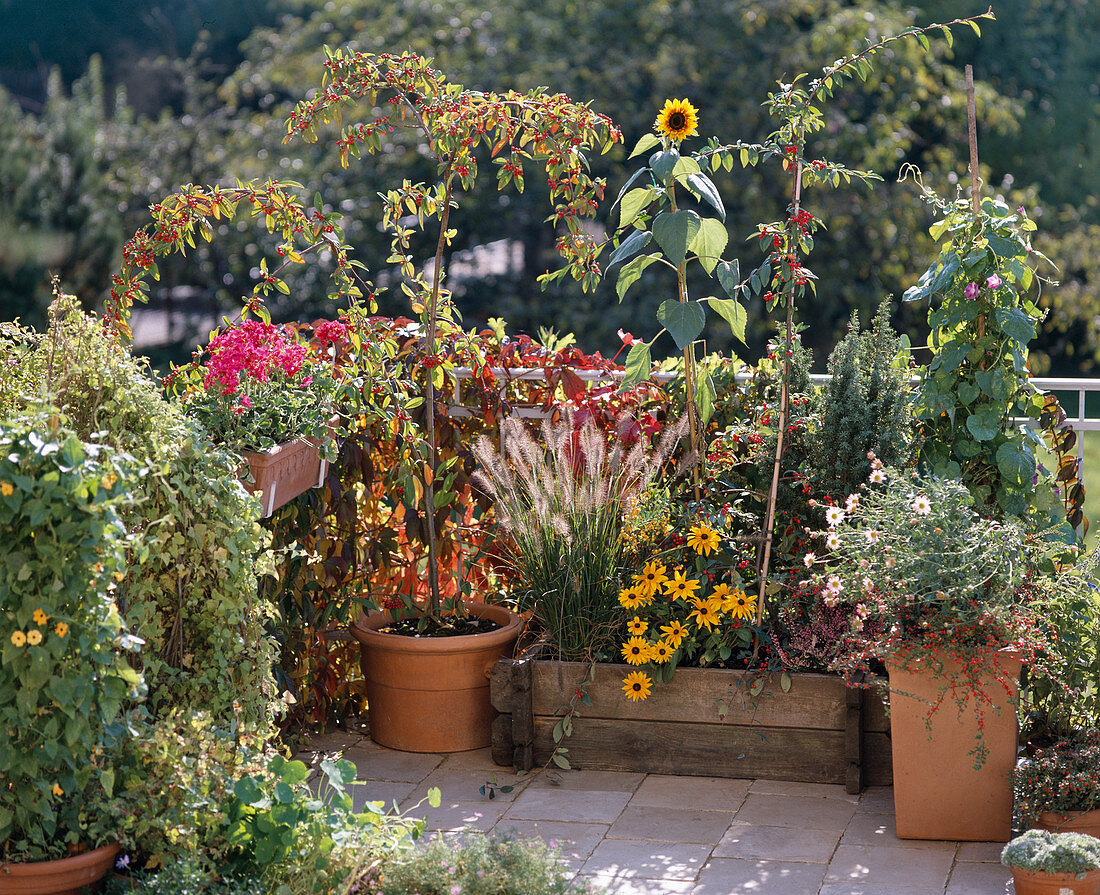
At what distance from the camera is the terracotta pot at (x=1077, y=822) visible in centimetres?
277

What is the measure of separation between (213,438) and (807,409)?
1.68 metres

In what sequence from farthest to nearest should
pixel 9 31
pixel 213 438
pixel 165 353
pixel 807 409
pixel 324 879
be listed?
pixel 9 31 < pixel 165 353 < pixel 807 409 < pixel 213 438 < pixel 324 879

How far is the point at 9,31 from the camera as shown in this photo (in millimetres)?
11562

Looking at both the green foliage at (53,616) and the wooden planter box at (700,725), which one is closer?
the green foliage at (53,616)

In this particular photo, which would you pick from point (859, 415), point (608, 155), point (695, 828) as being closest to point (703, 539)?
point (859, 415)

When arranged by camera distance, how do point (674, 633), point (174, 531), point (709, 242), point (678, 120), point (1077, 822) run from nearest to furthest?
1. point (174, 531)
2. point (1077, 822)
3. point (678, 120)
4. point (674, 633)
5. point (709, 242)

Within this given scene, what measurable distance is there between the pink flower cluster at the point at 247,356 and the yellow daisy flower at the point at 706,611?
125 centimetres

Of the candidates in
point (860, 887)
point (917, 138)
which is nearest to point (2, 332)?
point (860, 887)

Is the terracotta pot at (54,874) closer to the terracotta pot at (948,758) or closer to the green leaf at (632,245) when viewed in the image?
the terracotta pot at (948,758)

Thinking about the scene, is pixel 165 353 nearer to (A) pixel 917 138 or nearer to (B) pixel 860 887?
(A) pixel 917 138

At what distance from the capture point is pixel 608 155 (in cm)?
784

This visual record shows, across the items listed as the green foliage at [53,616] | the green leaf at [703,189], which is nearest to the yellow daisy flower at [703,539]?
the green leaf at [703,189]

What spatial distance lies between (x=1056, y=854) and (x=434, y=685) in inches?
69.9

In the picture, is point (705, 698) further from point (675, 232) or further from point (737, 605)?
point (675, 232)
